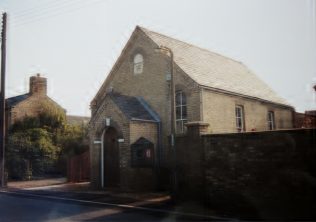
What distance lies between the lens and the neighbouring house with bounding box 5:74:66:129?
95.5 ft

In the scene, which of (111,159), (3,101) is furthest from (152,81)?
(3,101)

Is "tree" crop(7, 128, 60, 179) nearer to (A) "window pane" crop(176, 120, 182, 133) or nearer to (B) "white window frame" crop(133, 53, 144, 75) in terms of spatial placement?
(B) "white window frame" crop(133, 53, 144, 75)

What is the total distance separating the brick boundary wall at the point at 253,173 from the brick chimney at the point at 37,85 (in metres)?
21.8

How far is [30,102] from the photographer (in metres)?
31.0

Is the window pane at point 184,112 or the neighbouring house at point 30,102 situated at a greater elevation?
the neighbouring house at point 30,102

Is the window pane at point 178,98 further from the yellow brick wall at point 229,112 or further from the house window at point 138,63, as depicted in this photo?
the house window at point 138,63

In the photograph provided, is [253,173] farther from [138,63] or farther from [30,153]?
[30,153]

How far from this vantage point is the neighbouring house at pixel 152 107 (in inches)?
674

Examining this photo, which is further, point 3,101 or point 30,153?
point 30,153

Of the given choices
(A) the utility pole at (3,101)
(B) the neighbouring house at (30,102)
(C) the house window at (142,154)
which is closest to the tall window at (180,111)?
(C) the house window at (142,154)

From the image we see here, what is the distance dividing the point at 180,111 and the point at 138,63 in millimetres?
4189

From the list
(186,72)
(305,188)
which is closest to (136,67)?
(186,72)

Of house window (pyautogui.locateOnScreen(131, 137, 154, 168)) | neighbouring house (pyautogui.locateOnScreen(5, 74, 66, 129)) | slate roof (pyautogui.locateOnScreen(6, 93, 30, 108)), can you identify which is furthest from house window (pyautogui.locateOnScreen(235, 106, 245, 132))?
slate roof (pyautogui.locateOnScreen(6, 93, 30, 108))

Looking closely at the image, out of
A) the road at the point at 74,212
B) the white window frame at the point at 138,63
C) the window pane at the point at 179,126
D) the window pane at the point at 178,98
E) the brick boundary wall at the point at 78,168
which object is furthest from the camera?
the brick boundary wall at the point at 78,168
